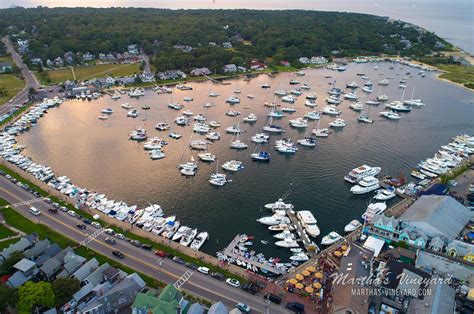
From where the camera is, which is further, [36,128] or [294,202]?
[36,128]

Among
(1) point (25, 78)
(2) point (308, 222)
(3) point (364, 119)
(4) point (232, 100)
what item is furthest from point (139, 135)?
(1) point (25, 78)

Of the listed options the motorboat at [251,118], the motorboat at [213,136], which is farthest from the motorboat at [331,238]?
the motorboat at [251,118]

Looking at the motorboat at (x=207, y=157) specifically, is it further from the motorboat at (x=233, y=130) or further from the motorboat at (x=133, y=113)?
the motorboat at (x=133, y=113)

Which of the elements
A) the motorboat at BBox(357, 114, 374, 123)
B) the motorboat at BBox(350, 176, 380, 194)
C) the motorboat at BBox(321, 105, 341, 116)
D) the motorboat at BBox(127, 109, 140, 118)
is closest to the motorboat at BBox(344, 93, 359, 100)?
the motorboat at BBox(321, 105, 341, 116)

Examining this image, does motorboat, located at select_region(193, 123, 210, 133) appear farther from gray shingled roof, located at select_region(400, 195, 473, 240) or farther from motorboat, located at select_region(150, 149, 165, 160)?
gray shingled roof, located at select_region(400, 195, 473, 240)

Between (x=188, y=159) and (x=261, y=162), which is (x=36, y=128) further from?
(x=261, y=162)

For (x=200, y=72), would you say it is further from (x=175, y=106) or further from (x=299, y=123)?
(x=299, y=123)

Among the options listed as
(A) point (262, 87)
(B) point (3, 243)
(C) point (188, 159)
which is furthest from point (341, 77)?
(B) point (3, 243)
